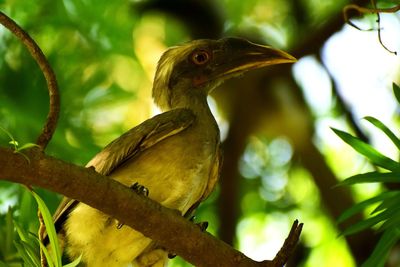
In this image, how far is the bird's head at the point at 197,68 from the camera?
6.05 metres

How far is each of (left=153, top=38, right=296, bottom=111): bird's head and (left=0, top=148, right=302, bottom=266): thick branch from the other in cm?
206

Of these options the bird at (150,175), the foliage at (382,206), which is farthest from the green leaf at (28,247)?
the foliage at (382,206)

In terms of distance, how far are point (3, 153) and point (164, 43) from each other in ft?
16.5

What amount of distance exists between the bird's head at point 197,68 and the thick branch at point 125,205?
2064 mm

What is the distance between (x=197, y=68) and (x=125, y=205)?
268cm

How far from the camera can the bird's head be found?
605 cm

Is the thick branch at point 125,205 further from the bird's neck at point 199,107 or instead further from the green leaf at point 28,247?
the bird's neck at point 199,107

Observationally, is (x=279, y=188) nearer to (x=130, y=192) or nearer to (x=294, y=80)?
(x=294, y=80)

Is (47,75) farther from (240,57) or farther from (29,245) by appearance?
(240,57)

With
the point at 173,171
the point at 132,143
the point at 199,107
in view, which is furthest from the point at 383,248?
the point at 199,107

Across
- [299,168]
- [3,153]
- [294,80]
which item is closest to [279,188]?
[299,168]

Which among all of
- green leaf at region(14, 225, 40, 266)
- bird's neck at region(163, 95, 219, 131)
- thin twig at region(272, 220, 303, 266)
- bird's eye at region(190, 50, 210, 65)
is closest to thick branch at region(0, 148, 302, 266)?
thin twig at region(272, 220, 303, 266)

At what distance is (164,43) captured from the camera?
843cm

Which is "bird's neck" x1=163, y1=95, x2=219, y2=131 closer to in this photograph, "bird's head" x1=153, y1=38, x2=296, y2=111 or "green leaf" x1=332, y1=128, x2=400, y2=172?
"bird's head" x1=153, y1=38, x2=296, y2=111
